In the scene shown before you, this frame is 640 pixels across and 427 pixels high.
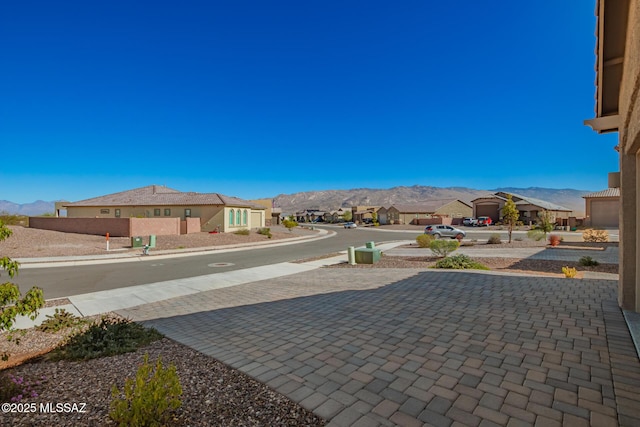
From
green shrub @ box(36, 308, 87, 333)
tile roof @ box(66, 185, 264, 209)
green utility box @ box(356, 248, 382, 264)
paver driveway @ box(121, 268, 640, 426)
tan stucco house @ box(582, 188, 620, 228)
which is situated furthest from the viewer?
tan stucco house @ box(582, 188, 620, 228)

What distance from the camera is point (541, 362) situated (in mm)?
4227

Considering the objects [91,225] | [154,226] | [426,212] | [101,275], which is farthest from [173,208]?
[426,212]

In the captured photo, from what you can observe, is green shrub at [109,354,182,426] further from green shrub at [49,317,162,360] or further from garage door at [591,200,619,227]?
garage door at [591,200,619,227]

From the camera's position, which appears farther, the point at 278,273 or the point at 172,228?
the point at 172,228

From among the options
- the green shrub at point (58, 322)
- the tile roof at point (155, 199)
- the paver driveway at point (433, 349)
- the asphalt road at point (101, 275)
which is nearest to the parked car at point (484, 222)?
the tile roof at point (155, 199)

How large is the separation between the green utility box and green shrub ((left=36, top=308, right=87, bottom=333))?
1104cm

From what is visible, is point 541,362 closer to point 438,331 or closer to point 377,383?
point 438,331

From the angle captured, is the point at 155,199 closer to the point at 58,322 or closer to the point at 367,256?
the point at 367,256

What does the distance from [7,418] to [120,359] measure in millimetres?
1518

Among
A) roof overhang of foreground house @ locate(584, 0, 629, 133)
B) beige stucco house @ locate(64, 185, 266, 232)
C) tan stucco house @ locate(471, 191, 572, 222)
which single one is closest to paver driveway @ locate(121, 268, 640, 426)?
roof overhang of foreground house @ locate(584, 0, 629, 133)

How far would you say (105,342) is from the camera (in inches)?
200

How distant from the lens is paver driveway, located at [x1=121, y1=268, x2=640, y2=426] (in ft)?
10.8

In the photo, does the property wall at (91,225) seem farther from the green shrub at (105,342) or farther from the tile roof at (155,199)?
the green shrub at (105,342)

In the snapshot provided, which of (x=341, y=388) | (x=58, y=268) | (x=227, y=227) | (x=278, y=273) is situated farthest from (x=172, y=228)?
(x=341, y=388)
